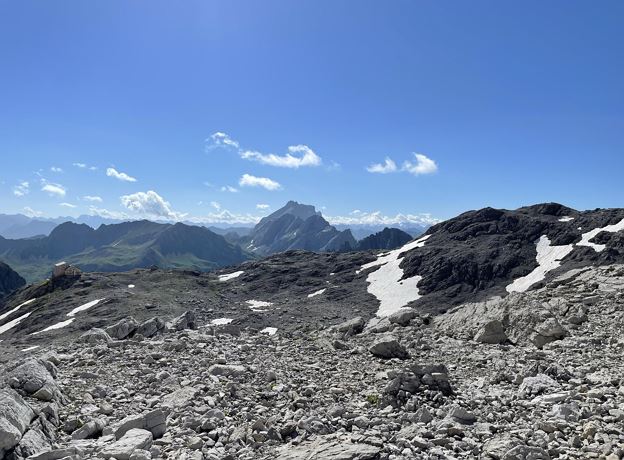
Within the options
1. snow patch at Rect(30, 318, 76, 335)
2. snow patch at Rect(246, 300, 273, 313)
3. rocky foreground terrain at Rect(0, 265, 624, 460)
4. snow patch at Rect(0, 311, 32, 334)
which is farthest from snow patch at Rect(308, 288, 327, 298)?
rocky foreground terrain at Rect(0, 265, 624, 460)

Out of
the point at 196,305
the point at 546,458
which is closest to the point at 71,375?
the point at 546,458

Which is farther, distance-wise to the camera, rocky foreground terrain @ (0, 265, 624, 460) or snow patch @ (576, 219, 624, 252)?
snow patch @ (576, 219, 624, 252)

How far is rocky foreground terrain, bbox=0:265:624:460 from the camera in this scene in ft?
31.9

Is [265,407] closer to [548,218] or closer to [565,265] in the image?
[565,265]

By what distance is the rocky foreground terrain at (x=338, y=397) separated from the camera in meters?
9.72

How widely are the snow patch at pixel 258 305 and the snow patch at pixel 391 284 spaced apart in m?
30.1

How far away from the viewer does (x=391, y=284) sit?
4857 inches

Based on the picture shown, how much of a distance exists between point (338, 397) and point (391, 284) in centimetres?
11245

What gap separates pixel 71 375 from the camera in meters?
15.7

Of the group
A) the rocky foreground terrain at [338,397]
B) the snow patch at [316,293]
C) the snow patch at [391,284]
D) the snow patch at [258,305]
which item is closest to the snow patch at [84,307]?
the snow patch at [258,305]

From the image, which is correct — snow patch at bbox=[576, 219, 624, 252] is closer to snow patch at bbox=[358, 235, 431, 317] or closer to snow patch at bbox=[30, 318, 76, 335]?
snow patch at bbox=[358, 235, 431, 317]

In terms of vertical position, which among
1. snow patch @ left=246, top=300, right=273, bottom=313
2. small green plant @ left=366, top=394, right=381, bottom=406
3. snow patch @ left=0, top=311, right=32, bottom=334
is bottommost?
snow patch @ left=0, top=311, right=32, bottom=334

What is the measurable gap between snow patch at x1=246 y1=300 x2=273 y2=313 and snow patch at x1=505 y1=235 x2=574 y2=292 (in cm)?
6391

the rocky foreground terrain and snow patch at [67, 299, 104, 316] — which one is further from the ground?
the rocky foreground terrain
